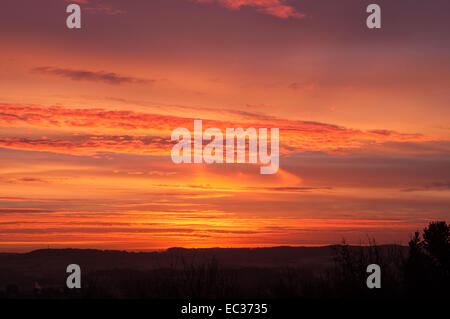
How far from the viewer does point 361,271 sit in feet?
124

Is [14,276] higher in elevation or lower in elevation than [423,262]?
lower

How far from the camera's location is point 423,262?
1396 inches

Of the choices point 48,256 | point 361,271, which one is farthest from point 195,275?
point 48,256
